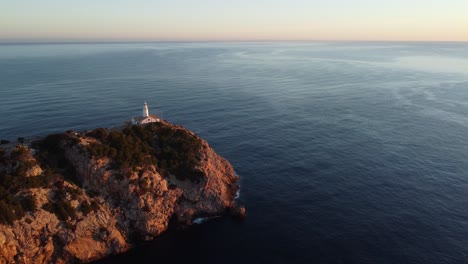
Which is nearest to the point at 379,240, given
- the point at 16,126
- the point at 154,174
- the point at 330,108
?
the point at 154,174

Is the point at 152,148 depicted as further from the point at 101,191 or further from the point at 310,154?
the point at 310,154

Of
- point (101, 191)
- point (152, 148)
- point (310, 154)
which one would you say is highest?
point (152, 148)

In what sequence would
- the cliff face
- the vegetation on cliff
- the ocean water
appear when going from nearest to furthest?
1. the cliff face
2. the ocean water
3. the vegetation on cliff

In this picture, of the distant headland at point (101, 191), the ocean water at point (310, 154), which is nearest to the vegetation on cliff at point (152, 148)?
the distant headland at point (101, 191)

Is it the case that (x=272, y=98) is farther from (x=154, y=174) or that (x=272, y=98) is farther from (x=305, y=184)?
(x=154, y=174)

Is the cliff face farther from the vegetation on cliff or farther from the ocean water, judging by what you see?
the ocean water

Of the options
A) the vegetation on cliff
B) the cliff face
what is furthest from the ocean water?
the vegetation on cliff

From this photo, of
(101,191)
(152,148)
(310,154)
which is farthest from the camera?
(310,154)

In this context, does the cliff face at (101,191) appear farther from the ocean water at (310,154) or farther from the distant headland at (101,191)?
the ocean water at (310,154)

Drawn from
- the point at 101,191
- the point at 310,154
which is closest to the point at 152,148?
the point at 101,191
